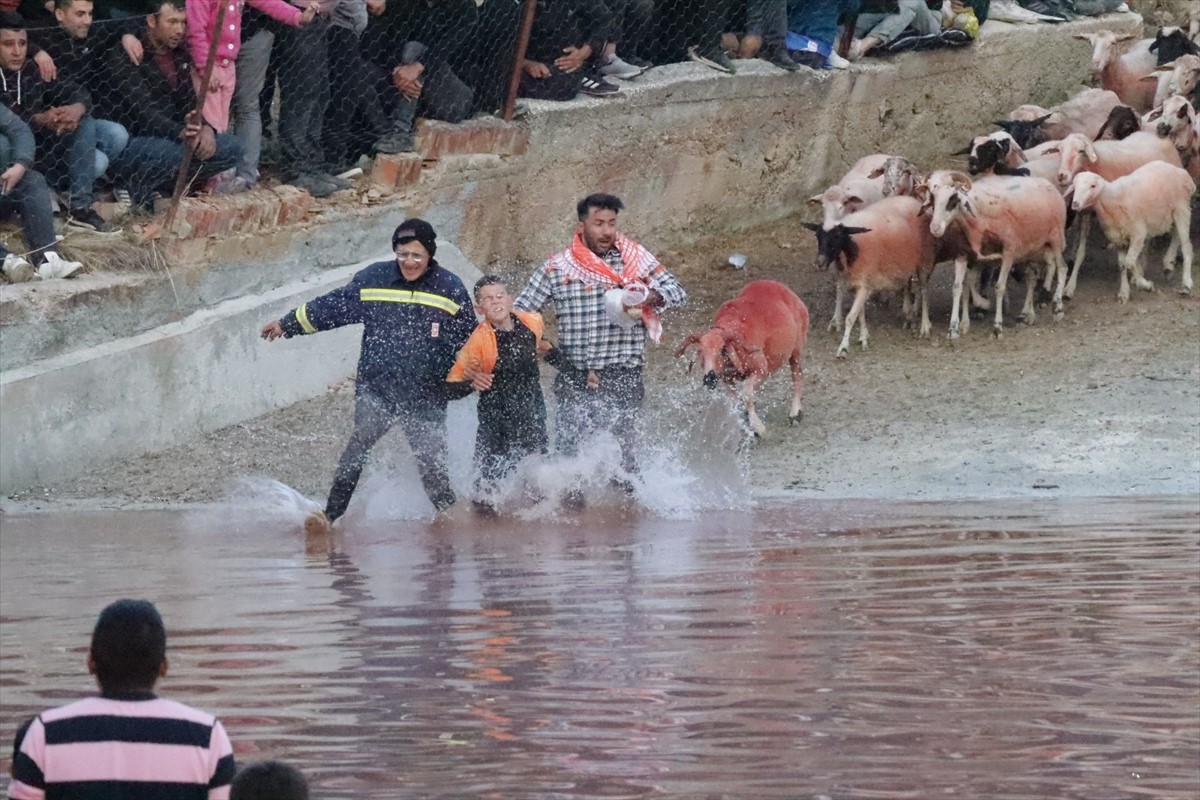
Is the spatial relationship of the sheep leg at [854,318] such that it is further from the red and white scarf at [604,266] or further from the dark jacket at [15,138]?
the dark jacket at [15,138]

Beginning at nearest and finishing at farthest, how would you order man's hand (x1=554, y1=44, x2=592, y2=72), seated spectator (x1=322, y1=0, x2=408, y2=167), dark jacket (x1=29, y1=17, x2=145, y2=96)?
dark jacket (x1=29, y1=17, x2=145, y2=96)
seated spectator (x1=322, y1=0, x2=408, y2=167)
man's hand (x1=554, y1=44, x2=592, y2=72)

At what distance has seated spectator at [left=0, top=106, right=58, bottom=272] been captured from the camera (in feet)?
40.9

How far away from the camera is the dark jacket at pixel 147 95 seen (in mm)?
13195

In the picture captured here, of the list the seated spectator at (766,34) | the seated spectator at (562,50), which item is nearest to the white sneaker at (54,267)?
the seated spectator at (562,50)

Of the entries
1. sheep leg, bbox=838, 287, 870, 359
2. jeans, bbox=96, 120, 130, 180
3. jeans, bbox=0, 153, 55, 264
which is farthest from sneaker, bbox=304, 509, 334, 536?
sheep leg, bbox=838, 287, 870, 359

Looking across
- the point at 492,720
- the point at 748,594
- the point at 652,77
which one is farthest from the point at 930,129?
the point at 492,720

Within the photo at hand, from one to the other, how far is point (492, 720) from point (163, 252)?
7368mm

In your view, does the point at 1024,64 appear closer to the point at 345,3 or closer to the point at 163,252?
the point at 345,3

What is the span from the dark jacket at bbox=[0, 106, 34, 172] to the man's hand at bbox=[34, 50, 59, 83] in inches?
13.5

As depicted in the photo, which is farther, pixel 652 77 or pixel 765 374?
pixel 652 77

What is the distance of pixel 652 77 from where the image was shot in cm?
1769

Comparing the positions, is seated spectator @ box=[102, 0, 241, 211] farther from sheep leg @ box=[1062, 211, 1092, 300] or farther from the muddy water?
sheep leg @ box=[1062, 211, 1092, 300]

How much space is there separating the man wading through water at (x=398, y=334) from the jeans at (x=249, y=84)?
11.5 feet

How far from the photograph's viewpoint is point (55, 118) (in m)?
12.8
